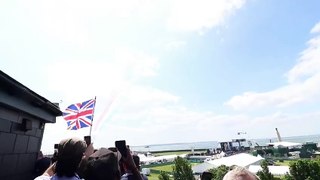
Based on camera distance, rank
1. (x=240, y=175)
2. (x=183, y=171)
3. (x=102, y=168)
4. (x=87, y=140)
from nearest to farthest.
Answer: (x=240, y=175) < (x=102, y=168) < (x=87, y=140) < (x=183, y=171)

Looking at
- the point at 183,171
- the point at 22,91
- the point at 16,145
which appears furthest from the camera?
the point at 183,171

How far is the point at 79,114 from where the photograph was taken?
38.1 ft

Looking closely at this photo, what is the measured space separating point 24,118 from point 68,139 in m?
3.95

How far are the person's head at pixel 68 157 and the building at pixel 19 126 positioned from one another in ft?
8.80

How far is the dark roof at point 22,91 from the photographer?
17.0 ft

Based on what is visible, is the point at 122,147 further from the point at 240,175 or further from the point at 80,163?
the point at 240,175

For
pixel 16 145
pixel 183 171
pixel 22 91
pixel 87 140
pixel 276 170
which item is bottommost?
pixel 276 170

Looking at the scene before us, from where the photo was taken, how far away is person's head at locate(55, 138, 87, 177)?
318 cm

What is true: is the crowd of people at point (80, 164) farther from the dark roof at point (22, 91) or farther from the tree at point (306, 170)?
the tree at point (306, 170)

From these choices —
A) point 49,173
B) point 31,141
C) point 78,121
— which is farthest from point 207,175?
point 78,121

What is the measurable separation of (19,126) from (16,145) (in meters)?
0.44

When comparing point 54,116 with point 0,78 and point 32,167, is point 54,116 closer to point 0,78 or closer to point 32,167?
point 32,167

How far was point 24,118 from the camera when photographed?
6.57 meters

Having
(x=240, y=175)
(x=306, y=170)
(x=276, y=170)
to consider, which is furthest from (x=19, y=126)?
(x=276, y=170)
